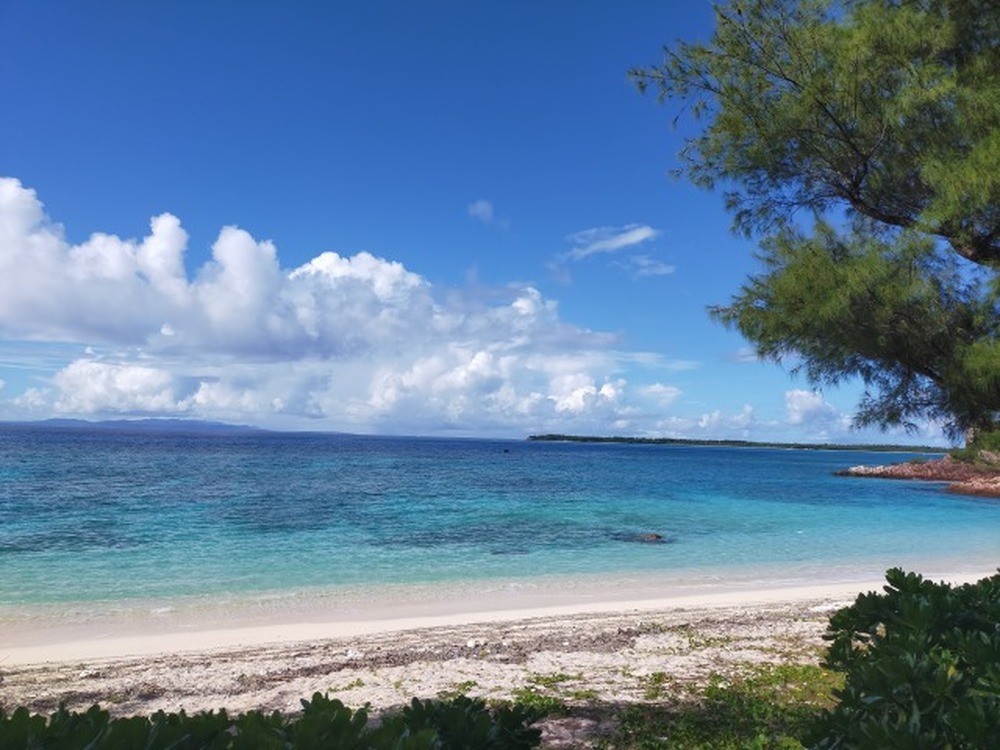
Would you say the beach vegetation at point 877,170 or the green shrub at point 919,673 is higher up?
the beach vegetation at point 877,170

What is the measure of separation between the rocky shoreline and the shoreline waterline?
41554 millimetres

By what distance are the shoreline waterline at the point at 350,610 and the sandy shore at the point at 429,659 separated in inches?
3.2

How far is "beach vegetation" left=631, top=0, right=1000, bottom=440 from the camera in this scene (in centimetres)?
614

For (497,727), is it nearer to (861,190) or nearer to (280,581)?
(861,190)

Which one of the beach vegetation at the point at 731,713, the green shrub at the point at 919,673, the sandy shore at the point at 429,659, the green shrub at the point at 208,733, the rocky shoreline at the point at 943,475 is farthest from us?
the rocky shoreline at the point at 943,475

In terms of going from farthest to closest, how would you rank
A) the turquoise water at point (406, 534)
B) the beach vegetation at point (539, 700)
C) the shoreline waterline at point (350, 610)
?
the turquoise water at point (406, 534), the shoreline waterline at point (350, 610), the beach vegetation at point (539, 700)

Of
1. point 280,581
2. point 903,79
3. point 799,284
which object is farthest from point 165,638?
point 903,79

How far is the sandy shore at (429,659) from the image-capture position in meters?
7.22

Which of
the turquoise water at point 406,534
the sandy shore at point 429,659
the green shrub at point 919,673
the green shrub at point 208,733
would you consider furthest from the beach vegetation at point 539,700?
the turquoise water at point 406,534

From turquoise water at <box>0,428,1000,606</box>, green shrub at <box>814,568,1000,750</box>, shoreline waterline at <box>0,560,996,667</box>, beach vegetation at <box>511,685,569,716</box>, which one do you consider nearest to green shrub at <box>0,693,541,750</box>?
green shrub at <box>814,568,1000,750</box>

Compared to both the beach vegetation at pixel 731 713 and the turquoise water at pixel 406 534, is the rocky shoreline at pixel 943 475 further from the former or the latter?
the beach vegetation at pixel 731 713

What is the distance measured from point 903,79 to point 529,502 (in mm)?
31099

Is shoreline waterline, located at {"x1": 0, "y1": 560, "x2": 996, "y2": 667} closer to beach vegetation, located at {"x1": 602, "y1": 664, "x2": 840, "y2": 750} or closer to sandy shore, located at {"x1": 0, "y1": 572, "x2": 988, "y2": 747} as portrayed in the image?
sandy shore, located at {"x1": 0, "y1": 572, "x2": 988, "y2": 747}

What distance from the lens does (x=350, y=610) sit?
13344 mm
